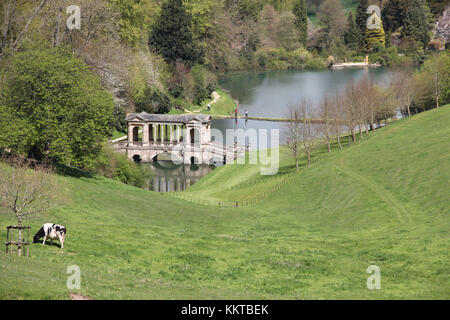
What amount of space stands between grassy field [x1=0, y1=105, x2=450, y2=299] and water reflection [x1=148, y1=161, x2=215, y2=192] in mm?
16429

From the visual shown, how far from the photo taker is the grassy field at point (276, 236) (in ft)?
111

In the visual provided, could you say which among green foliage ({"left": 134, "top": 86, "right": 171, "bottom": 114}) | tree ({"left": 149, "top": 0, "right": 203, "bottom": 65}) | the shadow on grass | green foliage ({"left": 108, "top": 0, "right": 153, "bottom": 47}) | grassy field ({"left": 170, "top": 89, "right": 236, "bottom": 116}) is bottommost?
the shadow on grass

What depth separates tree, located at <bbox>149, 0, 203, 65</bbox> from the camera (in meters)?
158

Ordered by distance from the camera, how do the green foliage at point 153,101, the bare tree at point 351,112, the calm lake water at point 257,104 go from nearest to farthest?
the bare tree at point 351,112 < the calm lake water at point 257,104 < the green foliage at point 153,101

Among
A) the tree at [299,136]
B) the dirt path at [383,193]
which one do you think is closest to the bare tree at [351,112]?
the tree at [299,136]

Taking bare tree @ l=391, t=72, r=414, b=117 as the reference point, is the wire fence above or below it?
below

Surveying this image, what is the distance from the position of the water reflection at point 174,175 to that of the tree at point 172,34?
4813cm

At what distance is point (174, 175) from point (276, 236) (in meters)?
54.3

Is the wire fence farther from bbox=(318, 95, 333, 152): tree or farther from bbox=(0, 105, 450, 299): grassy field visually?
bbox=(318, 95, 333, 152): tree

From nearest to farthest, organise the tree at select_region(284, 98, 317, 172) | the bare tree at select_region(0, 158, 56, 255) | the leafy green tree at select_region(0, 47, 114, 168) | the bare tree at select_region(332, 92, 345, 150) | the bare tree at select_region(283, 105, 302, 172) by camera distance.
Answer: the bare tree at select_region(0, 158, 56, 255) < the leafy green tree at select_region(0, 47, 114, 168) < the bare tree at select_region(283, 105, 302, 172) < the tree at select_region(284, 98, 317, 172) < the bare tree at select_region(332, 92, 345, 150)

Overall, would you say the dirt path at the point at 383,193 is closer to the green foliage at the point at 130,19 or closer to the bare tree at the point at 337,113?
the bare tree at the point at 337,113

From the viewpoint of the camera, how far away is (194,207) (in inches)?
2525

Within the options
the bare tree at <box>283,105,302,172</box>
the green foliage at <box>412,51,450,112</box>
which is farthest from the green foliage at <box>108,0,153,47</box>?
the green foliage at <box>412,51,450,112</box>
